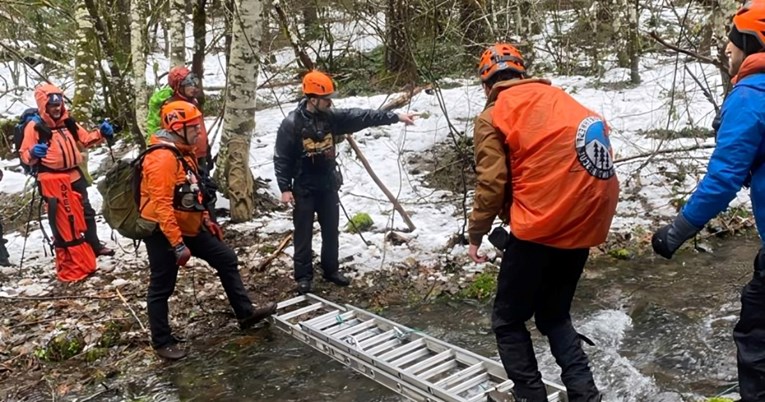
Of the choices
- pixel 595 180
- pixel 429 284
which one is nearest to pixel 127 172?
pixel 429 284

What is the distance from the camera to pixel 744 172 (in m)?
3.18

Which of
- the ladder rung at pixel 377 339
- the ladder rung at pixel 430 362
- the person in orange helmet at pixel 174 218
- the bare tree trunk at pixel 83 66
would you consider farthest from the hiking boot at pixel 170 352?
the bare tree trunk at pixel 83 66

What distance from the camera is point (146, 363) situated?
572 centimetres

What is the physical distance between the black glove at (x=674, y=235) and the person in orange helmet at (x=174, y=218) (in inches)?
139

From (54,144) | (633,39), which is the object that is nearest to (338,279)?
(54,144)

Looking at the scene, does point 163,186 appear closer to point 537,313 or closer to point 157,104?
point 157,104

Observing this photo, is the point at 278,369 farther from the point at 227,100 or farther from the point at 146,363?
the point at 227,100

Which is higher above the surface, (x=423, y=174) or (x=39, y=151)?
(x=39, y=151)

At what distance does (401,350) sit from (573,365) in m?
1.58

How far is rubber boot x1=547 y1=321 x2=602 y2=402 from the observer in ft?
13.2

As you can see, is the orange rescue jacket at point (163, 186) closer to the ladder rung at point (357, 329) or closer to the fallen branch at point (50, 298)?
the ladder rung at point (357, 329)

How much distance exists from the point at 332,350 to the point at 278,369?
1.62 feet

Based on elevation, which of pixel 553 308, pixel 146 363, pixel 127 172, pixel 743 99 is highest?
pixel 743 99

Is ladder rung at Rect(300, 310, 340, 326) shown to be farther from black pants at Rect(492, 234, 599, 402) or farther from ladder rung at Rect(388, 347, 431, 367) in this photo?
black pants at Rect(492, 234, 599, 402)
